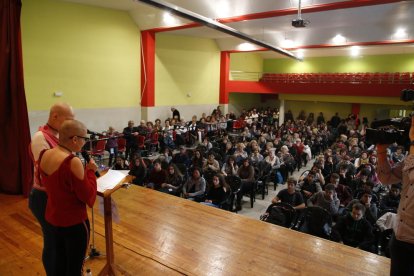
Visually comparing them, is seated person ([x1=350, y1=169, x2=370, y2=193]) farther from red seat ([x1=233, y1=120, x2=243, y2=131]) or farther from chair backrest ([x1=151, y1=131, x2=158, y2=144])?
red seat ([x1=233, y1=120, x2=243, y2=131])

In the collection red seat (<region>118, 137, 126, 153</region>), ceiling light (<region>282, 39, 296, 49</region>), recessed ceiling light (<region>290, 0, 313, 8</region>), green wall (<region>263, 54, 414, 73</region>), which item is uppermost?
ceiling light (<region>282, 39, 296, 49</region>)

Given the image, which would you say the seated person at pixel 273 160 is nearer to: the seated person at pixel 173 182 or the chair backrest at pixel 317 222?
the seated person at pixel 173 182

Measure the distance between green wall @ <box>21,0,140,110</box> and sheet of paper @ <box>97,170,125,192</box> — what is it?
7359 mm

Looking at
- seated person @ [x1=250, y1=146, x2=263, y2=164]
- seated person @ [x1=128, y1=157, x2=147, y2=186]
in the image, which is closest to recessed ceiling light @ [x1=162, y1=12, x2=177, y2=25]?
seated person @ [x1=250, y1=146, x2=263, y2=164]

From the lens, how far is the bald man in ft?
6.84

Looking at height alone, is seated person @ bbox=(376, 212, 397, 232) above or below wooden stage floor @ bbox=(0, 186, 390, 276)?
below

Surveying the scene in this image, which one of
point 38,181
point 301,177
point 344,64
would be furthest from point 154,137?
point 344,64

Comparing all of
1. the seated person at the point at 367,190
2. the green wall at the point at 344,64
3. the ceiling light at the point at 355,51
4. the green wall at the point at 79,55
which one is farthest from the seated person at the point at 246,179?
the green wall at the point at 344,64

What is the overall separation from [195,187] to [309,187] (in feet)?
6.88

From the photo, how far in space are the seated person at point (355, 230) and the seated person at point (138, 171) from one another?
3.65 m

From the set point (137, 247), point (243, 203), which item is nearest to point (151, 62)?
point (243, 203)

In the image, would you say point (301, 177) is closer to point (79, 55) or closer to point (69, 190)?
point (69, 190)

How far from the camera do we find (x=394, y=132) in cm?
184

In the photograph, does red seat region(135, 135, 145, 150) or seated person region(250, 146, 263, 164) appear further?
red seat region(135, 135, 145, 150)
